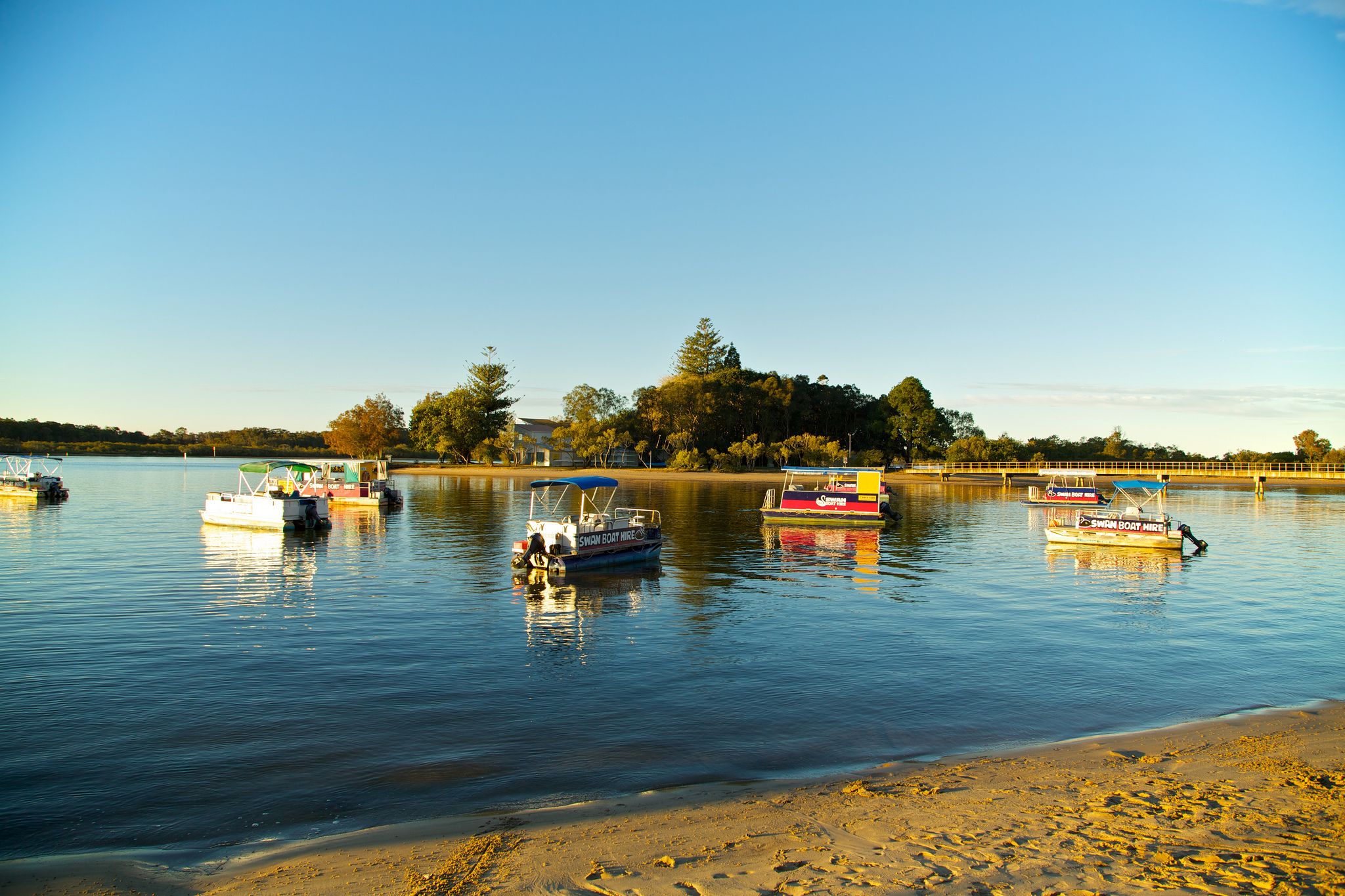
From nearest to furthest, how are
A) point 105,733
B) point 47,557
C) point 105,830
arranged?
point 105,830, point 105,733, point 47,557

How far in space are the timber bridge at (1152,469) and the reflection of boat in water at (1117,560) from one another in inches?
2542

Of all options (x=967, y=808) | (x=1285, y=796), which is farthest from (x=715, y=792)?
(x=1285, y=796)

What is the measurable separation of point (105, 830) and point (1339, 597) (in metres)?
33.7

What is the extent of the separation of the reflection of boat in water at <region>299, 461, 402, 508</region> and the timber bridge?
3074 inches

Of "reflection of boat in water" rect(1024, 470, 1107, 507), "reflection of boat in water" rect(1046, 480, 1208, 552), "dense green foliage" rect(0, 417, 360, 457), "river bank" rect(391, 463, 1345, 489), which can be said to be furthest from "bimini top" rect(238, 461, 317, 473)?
"dense green foliage" rect(0, 417, 360, 457)

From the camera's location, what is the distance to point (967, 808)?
29.5 feet

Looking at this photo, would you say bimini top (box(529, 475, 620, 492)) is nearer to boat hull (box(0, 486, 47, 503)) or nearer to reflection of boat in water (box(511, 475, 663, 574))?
reflection of boat in water (box(511, 475, 663, 574))

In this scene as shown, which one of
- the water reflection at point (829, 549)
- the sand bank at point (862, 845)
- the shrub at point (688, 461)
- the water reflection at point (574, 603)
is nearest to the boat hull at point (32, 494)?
the water reflection at point (574, 603)

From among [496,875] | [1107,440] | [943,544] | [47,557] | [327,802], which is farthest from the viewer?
[1107,440]

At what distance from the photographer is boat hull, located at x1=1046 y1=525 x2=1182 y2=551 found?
37.0m

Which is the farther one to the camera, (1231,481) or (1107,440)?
(1107,440)

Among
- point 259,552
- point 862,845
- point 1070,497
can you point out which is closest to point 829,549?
point 259,552

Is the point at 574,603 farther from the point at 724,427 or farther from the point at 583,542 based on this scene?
the point at 724,427

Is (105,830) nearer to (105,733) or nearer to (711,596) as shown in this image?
(105,733)
